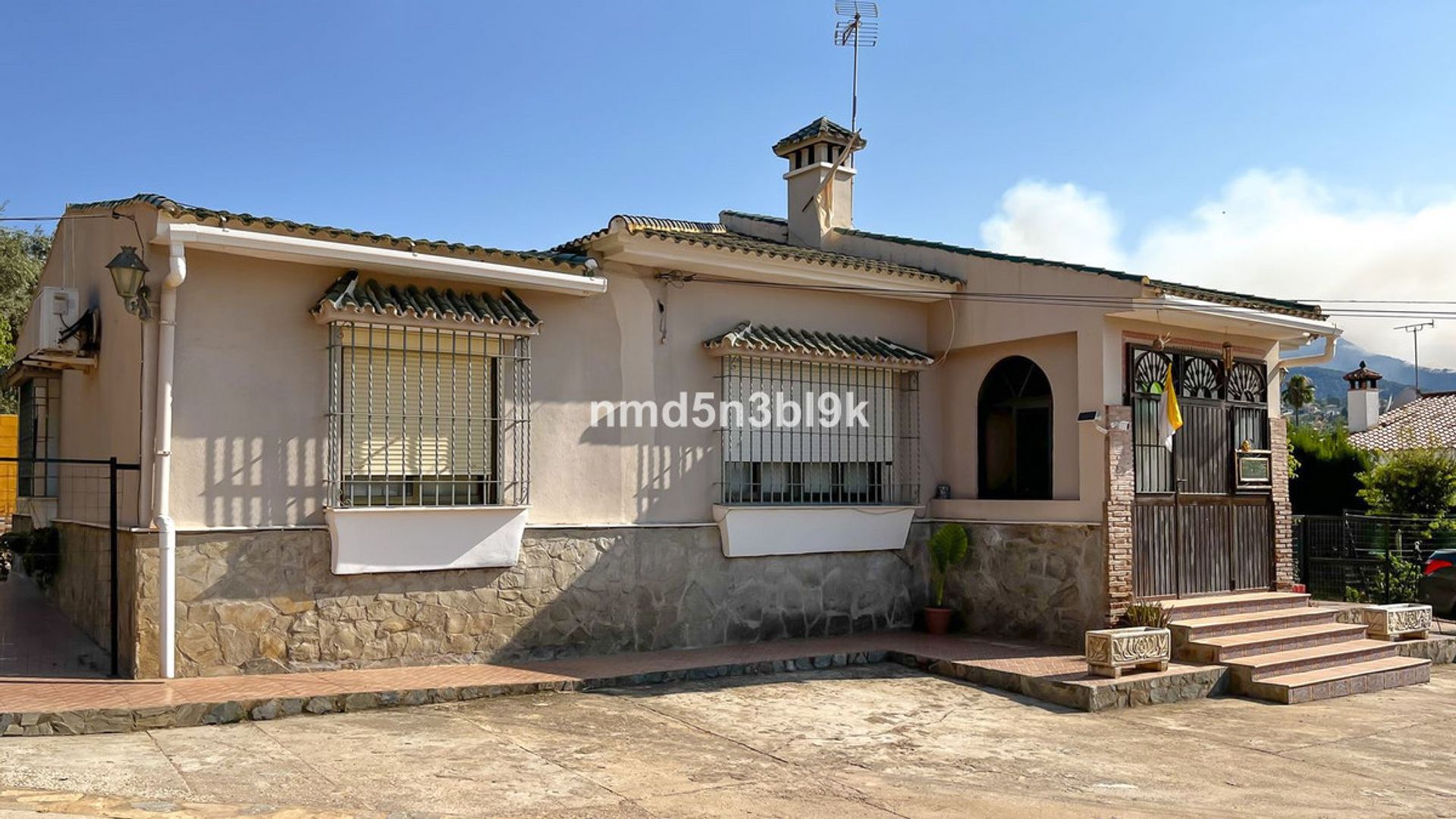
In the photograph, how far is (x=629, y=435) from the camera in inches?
442

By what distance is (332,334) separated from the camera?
31.3 feet

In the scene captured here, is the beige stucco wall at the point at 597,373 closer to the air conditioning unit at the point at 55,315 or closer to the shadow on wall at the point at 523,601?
the air conditioning unit at the point at 55,315

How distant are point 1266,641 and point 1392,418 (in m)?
29.2

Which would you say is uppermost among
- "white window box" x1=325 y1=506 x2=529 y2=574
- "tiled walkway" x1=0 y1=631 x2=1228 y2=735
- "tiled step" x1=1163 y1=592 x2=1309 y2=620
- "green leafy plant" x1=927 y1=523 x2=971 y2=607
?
"white window box" x1=325 y1=506 x2=529 y2=574

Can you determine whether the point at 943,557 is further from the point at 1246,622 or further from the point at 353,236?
the point at 353,236

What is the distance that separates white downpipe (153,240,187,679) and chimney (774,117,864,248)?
7.63 meters

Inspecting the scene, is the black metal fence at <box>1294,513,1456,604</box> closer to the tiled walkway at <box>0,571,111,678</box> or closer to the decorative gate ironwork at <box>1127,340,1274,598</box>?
the decorative gate ironwork at <box>1127,340,1274,598</box>

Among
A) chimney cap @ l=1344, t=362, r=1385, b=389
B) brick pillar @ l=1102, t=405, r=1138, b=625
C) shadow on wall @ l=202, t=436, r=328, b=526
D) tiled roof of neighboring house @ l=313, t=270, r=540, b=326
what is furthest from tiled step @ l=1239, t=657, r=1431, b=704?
chimney cap @ l=1344, t=362, r=1385, b=389

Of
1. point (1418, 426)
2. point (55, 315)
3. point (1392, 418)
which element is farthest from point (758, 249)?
point (1392, 418)

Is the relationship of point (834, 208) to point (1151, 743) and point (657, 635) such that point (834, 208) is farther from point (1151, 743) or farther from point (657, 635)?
point (1151, 743)

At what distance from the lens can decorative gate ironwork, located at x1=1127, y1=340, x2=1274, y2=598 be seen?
11977 millimetres

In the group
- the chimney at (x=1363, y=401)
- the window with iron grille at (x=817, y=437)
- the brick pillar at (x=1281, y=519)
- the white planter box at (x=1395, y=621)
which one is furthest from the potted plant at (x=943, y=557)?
the chimney at (x=1363, y=401)

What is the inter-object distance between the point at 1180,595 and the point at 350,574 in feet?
27.3

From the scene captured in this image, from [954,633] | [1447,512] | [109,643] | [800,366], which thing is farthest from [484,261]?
[1447,512]
